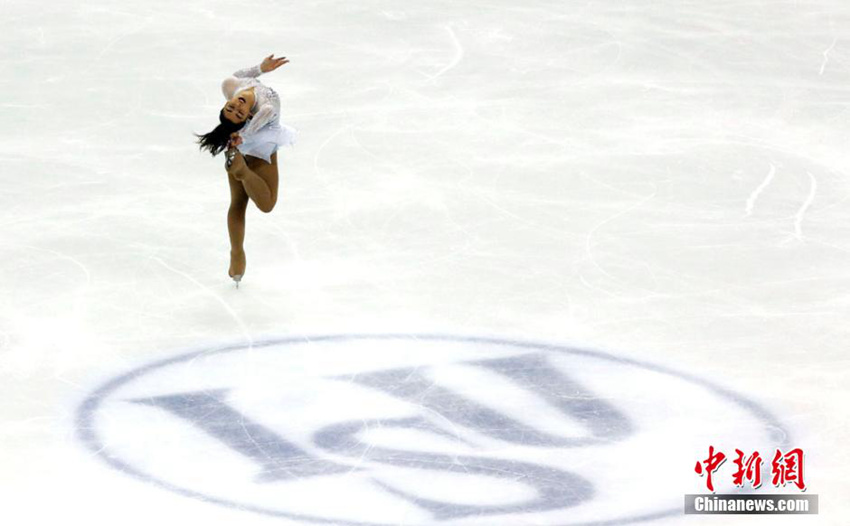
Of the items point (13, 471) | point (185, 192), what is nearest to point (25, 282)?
point (185, 192)

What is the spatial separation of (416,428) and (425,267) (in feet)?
6.82

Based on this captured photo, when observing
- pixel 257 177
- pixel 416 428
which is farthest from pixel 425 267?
pixel 416 428

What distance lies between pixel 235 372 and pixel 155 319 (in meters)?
0.82

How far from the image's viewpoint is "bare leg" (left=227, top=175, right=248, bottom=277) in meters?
8.45

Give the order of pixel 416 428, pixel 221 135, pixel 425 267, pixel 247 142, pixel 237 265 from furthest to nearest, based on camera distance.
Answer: pixel 425 267, pixel 237 265, pixel 247 142, pixel 221 135, pixel 416 428

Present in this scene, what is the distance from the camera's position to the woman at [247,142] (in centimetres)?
789

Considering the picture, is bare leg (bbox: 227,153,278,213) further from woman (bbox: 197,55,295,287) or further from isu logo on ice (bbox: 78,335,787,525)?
isu logo on ice (bbox: 78,335,787,525)

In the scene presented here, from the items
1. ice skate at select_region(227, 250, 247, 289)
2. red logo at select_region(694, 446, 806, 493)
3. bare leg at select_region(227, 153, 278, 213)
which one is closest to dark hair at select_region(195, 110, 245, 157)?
bare leg at select_region(227, 153, 278, 213)

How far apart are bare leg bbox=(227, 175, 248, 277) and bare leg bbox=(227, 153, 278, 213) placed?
0.15m

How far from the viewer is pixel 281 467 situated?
256 inches

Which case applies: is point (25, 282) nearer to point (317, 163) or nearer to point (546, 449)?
point (317, 163)

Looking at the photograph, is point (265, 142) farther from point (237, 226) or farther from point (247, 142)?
point (237, 226)

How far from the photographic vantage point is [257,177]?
26.6 feet

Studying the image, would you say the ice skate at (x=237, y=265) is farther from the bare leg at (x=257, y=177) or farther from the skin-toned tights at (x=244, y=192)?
the bare leg at (x=257, y=177)
